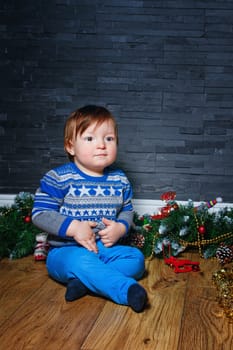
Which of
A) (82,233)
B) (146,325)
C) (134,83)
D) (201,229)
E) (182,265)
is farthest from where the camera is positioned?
(134,83)

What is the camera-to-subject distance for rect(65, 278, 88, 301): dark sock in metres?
1.47

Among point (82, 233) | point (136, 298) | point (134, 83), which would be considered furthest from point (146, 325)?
point (134, 83)

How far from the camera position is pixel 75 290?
1.48 m

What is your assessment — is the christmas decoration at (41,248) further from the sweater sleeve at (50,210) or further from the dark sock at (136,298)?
the dark sock at (136,298)

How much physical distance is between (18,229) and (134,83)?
0.83m

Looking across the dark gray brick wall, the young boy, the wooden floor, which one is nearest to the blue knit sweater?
the young boy

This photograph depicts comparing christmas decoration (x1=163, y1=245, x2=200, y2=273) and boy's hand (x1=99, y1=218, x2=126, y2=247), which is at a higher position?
boy's hand (x1=99, y1=218, x2=126, y2=247)

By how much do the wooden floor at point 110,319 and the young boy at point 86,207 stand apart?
0.10m

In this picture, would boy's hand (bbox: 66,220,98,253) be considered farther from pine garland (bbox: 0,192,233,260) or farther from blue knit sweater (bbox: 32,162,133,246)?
pine garland (bbox: 0,192,233,260)

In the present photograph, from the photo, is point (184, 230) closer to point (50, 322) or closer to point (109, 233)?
point (109, 233)

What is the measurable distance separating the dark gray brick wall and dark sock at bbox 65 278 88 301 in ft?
2.74

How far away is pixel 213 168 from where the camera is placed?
2.25m

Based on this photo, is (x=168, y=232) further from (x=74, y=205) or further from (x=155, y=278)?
(x=74, y=205)

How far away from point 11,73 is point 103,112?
736 millimetres
